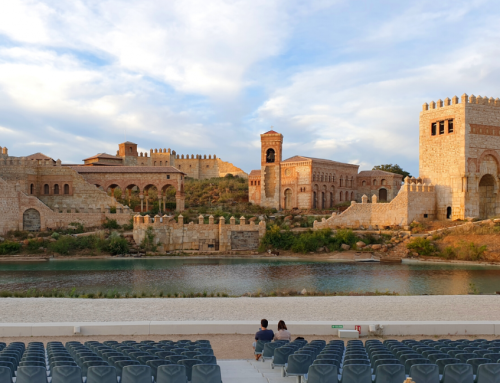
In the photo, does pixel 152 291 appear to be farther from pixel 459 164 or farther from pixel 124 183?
pixel 459 164

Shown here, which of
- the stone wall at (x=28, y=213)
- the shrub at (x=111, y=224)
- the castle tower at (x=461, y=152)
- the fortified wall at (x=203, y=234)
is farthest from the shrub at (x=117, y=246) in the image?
the castle tower at (x=461, y=152)

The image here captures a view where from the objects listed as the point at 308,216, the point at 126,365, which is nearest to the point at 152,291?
the point at 126,365

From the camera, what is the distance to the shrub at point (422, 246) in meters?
29.2

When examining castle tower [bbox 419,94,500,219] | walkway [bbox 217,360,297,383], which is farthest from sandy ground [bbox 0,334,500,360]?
castle tower [bbox 419,94,500,219]

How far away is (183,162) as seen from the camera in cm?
6512

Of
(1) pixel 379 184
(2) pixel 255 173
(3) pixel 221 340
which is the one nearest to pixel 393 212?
(1) pixel 379 184

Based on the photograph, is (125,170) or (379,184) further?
(379,184)

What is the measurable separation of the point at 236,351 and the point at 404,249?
77.1ft

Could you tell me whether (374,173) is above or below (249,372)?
above

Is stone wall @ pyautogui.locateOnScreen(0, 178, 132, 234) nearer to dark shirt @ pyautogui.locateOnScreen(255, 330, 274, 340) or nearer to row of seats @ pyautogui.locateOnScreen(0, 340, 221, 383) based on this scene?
dark shirt @ pyautogui.locateOnScreen(255, 330, 274, 340)

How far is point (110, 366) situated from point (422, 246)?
27.5 metres

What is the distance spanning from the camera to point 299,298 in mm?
14617

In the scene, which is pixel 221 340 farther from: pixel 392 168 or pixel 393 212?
pixel 392 168

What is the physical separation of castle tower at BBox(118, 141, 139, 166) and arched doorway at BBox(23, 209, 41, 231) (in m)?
27.2
